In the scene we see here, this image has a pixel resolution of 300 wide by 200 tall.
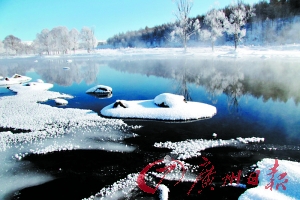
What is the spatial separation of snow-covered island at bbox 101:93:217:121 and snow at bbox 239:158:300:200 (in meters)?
5.56

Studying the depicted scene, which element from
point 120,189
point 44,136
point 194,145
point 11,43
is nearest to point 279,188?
point 194,145

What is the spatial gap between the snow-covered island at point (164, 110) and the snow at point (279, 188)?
5.56 metres

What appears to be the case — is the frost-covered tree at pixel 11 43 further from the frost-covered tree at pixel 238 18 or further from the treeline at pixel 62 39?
the frost-covered tree at pixel 238 18

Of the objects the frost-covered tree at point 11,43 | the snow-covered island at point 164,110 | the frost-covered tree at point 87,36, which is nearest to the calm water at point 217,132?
the snow-covered island at point 164,110

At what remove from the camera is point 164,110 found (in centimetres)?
1250

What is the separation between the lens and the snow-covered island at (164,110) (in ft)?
39.0

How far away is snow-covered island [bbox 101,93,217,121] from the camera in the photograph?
11.9 meters

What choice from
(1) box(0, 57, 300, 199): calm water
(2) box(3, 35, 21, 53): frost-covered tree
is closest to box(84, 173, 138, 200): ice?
(1) box(0, 57, 300, 199): calm water

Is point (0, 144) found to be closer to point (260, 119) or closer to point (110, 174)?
point (110, 174)

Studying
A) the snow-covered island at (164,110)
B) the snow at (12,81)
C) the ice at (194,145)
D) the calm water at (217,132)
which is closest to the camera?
the calm water at (217,132)

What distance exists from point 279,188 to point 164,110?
25.1 feet

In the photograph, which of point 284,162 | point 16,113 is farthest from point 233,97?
point 16,113

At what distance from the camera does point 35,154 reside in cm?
849

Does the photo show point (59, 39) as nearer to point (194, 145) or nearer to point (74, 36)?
point (74, 36)
